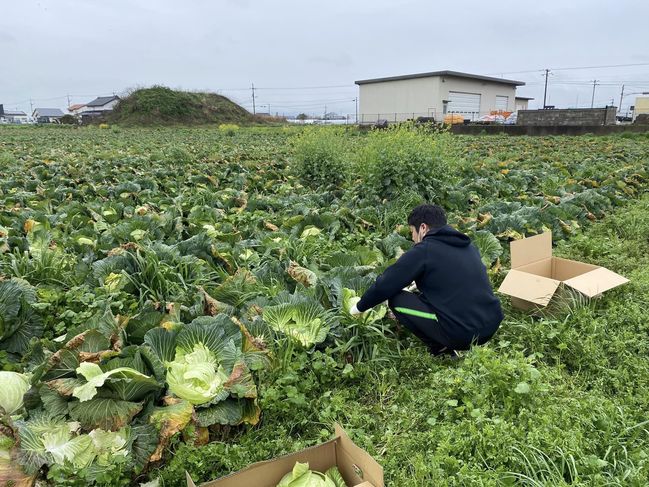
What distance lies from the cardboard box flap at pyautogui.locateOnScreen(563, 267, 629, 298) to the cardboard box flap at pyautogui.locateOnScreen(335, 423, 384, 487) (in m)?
2.46

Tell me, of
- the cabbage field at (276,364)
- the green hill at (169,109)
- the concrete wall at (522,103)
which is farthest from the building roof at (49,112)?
the cabbage field at (276,364)

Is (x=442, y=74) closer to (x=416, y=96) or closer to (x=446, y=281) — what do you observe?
(x=416, y=96)

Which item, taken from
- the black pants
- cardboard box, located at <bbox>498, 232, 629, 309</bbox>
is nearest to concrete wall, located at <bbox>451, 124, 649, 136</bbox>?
cardboard box, located at <bbox>498, 232, 629, 309</bbox>

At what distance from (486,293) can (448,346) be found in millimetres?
423

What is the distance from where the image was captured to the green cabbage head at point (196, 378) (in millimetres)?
2311

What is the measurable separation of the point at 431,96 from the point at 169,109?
23.2m

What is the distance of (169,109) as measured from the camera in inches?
1596

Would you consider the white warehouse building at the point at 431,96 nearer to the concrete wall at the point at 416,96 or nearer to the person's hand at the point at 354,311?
the concrete wall at the point at 416,96

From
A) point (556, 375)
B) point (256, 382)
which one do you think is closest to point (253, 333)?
point (256, 382)

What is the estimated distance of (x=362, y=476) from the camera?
1841 mm

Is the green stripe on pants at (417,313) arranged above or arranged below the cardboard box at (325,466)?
above

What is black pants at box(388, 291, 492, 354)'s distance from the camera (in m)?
2.94

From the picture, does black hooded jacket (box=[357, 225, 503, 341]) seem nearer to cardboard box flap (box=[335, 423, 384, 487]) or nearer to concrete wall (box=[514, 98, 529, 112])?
cardboard box flap (box=[335, 423, 384, 487])

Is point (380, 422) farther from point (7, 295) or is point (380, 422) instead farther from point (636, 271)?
point (636, 271)
